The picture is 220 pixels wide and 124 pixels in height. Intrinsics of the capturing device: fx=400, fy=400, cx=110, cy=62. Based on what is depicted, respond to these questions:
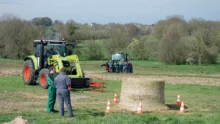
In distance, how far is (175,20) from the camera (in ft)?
275

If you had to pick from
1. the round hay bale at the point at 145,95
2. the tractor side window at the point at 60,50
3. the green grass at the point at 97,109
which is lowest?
the green grass at the point at 97,109

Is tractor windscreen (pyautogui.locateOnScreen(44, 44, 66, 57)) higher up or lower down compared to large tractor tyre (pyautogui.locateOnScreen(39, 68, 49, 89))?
higher up

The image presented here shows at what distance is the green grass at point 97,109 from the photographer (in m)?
11.2

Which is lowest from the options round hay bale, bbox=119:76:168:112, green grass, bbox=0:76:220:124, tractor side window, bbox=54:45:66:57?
green grass, bbox=0:76:220:124

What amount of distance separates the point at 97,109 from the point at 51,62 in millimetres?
8073

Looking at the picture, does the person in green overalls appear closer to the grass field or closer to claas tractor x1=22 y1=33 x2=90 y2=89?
the grass field

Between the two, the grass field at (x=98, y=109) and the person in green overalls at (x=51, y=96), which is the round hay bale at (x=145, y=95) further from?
the person in green overalls at (x=51, y=96)

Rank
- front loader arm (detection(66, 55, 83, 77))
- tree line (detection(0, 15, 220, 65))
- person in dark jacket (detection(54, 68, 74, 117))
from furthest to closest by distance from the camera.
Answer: tree line (detection(0, 15, 220, 65)) → front loader arm (detection(66, 55, 83, 77)) → person in dark jacket (detection(54, 68, 74, 117))

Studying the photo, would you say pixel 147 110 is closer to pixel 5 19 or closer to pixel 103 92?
pixel 103 92

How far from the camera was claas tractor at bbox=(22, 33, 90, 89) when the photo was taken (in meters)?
20.8

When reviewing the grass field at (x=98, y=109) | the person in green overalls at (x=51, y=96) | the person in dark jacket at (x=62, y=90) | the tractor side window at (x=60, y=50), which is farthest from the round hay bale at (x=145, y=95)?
the tractor side window at (x=60, y=50)

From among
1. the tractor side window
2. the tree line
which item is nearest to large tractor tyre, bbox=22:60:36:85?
the tractor side window

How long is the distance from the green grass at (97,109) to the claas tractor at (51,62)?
0.84m

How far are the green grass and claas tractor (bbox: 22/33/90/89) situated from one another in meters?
0.84
